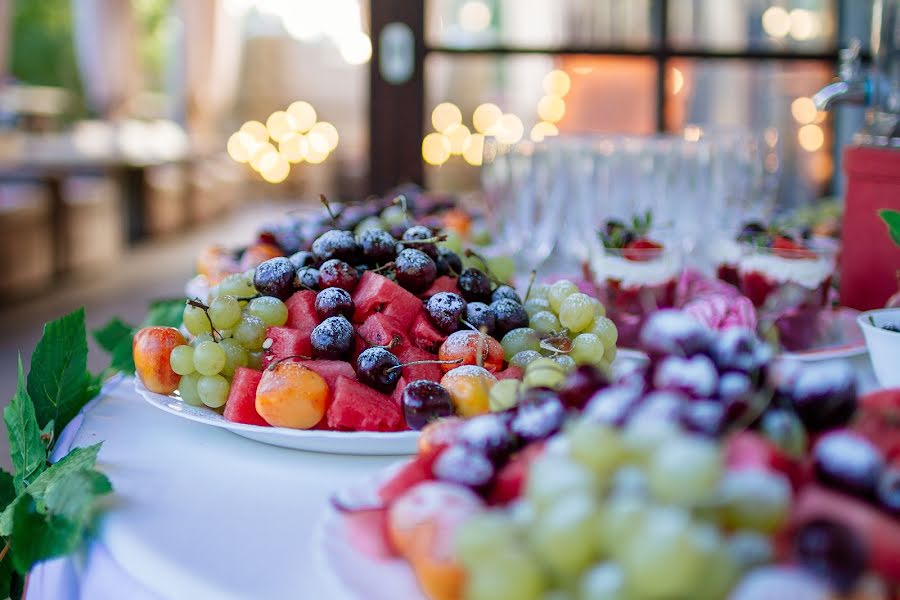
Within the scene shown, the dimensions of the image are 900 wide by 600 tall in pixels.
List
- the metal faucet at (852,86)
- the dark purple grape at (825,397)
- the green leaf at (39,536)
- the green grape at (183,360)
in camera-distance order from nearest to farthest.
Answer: the dark purple grape at (825,397) → the green leaf at (39,536) → the green grape at (183,360) → the metal faucet at (852,86)

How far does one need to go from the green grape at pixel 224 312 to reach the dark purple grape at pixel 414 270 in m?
0.16

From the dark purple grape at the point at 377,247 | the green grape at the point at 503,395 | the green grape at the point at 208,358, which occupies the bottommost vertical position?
the green grape at the point at 208,358

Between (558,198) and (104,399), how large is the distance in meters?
0.83

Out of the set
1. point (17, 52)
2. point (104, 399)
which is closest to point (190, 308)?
point (104, 399)

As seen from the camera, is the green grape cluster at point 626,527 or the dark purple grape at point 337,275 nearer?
the green grape cluster at point 626,527

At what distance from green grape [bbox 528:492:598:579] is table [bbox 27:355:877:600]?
0.42 feet

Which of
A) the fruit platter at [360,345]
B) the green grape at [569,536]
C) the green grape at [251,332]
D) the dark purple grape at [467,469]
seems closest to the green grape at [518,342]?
Answer: the fruit platter at [360,345]

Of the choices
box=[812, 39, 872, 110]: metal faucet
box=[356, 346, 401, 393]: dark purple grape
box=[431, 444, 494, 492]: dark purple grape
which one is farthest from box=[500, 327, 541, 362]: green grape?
box=[812, 39, 872, 110]: metal faucet

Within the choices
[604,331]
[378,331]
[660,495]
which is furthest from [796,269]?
[660,495]

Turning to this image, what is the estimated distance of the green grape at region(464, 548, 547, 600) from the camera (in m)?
0.41

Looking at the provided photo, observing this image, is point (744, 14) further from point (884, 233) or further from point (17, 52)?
point (17, 52)

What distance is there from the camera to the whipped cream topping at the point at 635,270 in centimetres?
105

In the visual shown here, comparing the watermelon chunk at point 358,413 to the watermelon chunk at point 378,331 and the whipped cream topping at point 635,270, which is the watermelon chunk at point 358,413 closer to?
the watermelon chunk at point 378,331

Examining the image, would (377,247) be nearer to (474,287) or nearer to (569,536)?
(474,287)
